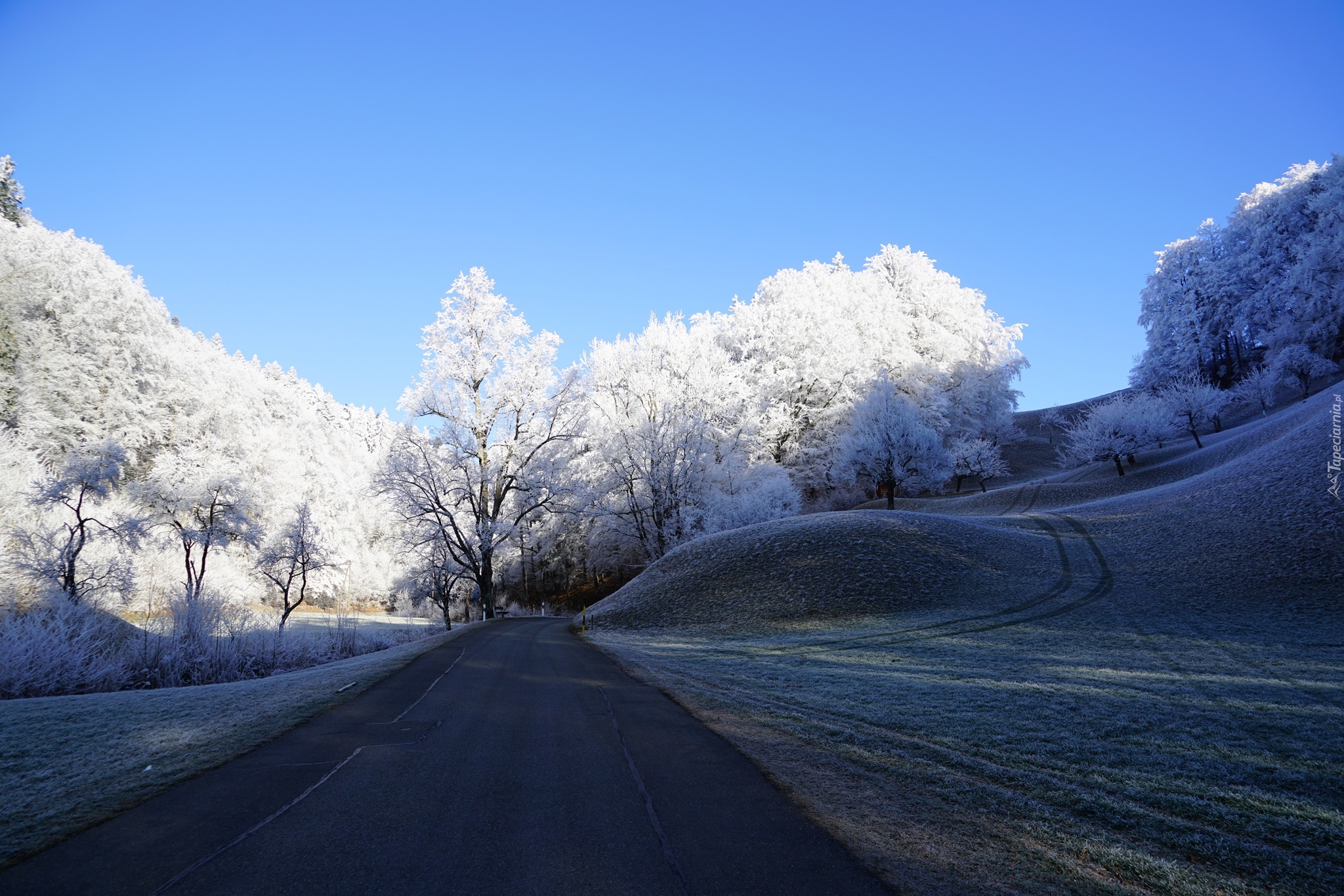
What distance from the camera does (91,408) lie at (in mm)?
35719

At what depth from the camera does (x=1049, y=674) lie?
427 inches

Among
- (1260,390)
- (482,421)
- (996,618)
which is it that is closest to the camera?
(996,618)

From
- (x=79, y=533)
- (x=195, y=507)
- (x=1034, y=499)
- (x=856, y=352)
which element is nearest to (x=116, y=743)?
(x=79, y=533)

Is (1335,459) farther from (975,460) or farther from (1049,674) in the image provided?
(975,460)

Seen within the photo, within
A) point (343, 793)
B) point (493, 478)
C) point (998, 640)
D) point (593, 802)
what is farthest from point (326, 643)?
point (998, 640)

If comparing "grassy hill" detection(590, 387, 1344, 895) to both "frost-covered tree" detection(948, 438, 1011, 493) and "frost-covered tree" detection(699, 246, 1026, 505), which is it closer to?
"frost-covered tree" detection(948, 438, 1011, 493)

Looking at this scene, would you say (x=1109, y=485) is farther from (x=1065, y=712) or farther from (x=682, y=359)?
(x=1065, y=712)

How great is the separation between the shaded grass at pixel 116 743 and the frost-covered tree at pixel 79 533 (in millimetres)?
12698

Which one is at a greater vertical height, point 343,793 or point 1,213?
point 1,213

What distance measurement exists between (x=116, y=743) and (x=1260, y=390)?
7072 centimetres

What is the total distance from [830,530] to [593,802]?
921 inches

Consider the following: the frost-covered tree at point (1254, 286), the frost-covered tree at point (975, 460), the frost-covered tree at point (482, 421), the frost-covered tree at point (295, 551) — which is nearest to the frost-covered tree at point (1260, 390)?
the frost-covered tree at point (1254, 286)

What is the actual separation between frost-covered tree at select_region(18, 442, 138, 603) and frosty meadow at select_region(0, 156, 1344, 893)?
243 mm

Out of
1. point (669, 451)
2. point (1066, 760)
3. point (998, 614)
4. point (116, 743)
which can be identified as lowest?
point (998, 614)
